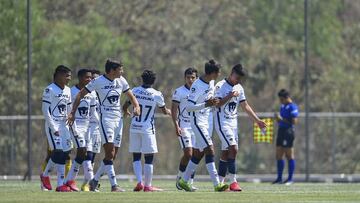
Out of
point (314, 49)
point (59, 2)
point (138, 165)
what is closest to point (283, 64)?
point (314, 49)

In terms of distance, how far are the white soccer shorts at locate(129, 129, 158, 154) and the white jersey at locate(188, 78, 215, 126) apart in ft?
3.17

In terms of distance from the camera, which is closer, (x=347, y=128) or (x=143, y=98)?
(x=143, y=98)

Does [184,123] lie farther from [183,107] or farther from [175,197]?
[175,197]

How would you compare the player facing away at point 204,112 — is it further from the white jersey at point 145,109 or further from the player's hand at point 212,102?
the white jersey at point 145,109

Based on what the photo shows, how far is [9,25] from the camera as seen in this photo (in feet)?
150

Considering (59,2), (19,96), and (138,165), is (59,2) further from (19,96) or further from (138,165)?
(138,165)

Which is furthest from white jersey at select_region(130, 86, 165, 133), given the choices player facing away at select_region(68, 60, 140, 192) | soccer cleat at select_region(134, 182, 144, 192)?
soccer cleat at select_region(134, 182, 144, 192)

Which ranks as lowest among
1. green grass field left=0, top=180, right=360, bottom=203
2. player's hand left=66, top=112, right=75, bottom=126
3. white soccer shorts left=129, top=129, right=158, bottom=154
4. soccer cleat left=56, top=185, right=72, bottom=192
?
green grass field left=0, top=180, right=360, bottom=203

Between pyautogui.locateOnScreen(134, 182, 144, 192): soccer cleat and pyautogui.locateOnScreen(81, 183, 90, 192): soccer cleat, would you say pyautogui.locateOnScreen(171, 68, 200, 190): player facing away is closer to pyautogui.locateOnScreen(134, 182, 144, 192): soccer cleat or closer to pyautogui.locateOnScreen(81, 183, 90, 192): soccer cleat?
pyautogui.locateOnScreen(134, 182, 144, 192): soccer cleat

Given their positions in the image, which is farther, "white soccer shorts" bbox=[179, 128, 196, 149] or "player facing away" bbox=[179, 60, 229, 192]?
"white soccer shorts" bbox=[179, 128, 196, 149]

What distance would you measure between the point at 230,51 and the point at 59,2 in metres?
8.20

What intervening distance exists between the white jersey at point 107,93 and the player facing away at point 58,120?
2.72ft

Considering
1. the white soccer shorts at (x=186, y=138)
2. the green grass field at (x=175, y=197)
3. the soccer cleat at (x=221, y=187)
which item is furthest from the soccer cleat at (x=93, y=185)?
the soccer cleat at (x=221, y=187)

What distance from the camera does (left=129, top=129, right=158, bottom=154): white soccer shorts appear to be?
27.4 metres
